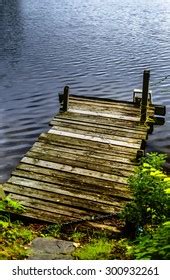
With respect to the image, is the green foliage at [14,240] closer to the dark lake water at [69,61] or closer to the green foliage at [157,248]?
the green foliage at [157,248]

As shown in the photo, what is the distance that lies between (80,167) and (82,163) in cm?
28

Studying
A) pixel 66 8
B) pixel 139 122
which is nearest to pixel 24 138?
pixel 139 122

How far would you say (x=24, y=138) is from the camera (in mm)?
17234

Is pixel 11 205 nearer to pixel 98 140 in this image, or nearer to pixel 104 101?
pixel 98 140

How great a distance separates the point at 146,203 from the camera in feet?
24.6

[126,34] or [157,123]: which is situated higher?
[126,34]

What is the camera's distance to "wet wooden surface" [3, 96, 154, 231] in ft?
32.6

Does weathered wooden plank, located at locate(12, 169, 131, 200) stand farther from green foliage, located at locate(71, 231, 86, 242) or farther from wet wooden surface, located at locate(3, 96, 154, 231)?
green foliage, located at locate(71, 231, 86, 242)

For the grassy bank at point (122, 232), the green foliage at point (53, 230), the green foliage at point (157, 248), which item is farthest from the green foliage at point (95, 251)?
the green foliage at point (157, 248)

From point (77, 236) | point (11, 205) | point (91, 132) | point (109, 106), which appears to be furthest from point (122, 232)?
point (109, 106)

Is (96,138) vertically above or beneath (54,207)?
above

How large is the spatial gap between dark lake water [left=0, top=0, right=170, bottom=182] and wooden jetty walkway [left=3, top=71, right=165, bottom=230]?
2031mm

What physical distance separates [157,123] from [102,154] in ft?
18.3

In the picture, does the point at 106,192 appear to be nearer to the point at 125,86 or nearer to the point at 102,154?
the point at 102,154
